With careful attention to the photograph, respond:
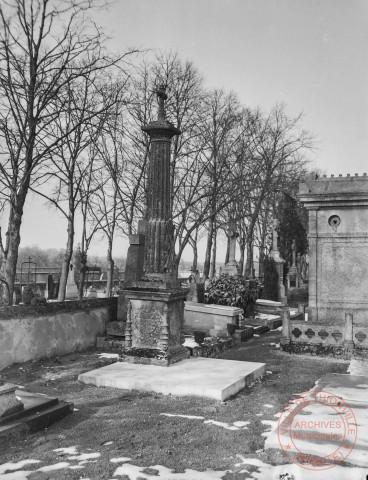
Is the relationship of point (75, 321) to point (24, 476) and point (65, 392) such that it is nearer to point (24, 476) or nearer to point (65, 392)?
point (65, 392)

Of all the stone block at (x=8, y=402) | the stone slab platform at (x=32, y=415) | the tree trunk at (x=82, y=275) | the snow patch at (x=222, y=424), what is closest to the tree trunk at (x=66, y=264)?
the tree trunk at (x=82, y=275)

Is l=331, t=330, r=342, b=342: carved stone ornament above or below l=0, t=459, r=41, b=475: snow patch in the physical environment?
above

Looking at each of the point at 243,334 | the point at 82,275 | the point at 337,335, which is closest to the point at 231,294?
the point at 243,334

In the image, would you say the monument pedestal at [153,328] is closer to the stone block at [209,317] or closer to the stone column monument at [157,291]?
the stone column monument at [157,291]

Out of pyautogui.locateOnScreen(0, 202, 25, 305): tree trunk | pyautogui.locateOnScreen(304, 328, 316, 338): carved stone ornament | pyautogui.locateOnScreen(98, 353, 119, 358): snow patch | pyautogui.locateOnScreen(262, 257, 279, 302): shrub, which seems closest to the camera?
pyautogui.locateOnScreen(98, 353, 119, 358): snow patch

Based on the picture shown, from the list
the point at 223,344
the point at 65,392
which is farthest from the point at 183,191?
the point at 65,392

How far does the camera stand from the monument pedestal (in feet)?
24.6

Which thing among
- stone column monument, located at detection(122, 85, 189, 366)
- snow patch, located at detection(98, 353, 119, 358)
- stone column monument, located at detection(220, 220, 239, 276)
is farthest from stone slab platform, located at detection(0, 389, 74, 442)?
stone column monument, located at detection(220, 220, 239, 276)

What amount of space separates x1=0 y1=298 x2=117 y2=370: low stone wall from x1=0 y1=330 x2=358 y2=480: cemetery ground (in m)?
1.07

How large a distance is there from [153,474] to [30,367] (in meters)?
5.26

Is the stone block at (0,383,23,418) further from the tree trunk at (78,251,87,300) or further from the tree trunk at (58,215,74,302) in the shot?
the tree trunk at (78,251,87,300)

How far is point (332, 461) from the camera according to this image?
3727 mm

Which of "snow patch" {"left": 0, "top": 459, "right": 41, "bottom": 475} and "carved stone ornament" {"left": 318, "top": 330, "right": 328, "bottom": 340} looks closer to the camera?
"snow patch" {"left": 0, "top": 459, "right": 41, "bottom": 475}

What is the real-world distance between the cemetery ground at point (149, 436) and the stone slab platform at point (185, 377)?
0.43 feet
